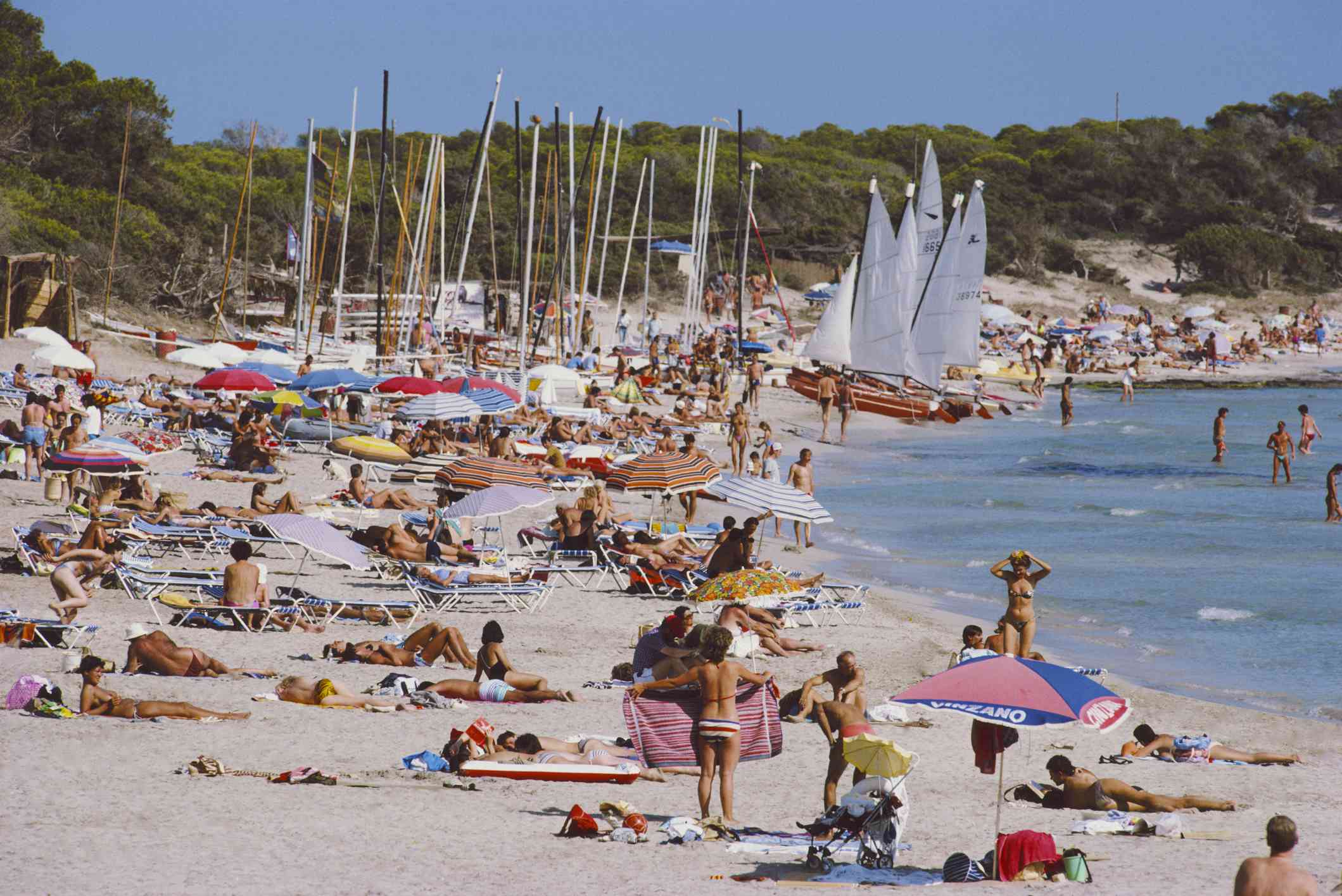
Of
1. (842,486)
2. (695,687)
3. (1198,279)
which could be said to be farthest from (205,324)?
(1198,279)

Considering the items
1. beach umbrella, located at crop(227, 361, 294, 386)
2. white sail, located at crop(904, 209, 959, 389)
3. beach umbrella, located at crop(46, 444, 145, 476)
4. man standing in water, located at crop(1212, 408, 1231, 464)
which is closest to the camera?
beach umbrella, located at crop(46, 444, 145, 476)

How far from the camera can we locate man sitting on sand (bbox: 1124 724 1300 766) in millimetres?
9648

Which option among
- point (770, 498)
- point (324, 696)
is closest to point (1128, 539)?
point (770, 498)

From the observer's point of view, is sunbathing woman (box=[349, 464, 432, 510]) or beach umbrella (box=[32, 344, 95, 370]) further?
beach umbrella (box=[32, 344, 95, 370])

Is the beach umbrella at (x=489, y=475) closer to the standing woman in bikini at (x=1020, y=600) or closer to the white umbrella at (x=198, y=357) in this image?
the standing woman in bikini at (x=1020, y=600)

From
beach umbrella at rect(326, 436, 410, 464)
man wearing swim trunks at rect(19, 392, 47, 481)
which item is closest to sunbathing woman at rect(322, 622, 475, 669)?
man wearing swim trunks at rect(19, 392, 47, 481)

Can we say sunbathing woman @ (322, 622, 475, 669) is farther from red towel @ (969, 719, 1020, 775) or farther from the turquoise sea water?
the turquoise sea water

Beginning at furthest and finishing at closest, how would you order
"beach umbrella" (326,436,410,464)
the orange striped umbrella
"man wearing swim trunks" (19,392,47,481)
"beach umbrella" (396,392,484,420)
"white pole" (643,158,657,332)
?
"white pole" (643,158,657,332)
"beach umbrella" (326,436,410,464)
"beach umbrella" (396,392,484,420)
"man wearing swim trunks" (19,392,47,481)
the orange striped umbrella

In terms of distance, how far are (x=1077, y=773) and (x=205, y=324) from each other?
117 feet

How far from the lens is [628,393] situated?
102 ft

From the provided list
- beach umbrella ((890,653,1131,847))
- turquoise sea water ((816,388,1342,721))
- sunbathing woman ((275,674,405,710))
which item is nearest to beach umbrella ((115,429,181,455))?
turquoise sea water ((816,388,1342,721))

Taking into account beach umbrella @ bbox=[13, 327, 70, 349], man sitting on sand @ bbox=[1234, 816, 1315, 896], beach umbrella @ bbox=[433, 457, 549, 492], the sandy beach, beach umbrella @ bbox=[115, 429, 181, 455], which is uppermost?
beach umbrella @ bbox=[13, 327, 70, 349]

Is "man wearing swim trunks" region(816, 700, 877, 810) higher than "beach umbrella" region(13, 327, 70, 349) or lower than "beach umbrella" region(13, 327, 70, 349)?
lower

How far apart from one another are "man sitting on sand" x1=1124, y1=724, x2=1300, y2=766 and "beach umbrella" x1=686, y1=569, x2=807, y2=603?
3894 mm
